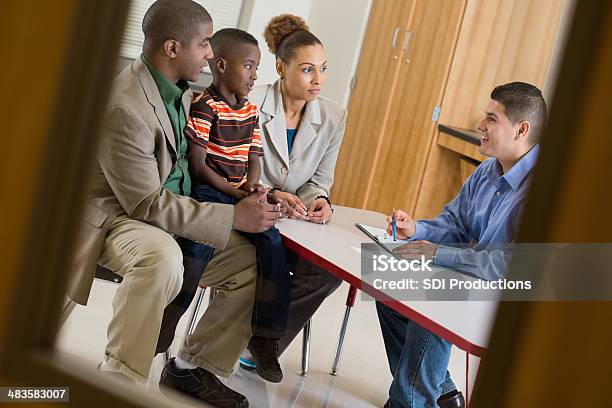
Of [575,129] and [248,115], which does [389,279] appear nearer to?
[248,115]

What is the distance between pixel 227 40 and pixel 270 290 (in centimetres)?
38

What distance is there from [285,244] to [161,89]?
309mm

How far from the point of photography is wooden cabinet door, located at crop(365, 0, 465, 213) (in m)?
0.93

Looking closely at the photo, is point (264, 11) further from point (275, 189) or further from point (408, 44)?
point (275, 189)

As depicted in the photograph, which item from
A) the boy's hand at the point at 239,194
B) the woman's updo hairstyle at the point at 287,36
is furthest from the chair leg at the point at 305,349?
the woman's updo hairstyle at the point at 287,36

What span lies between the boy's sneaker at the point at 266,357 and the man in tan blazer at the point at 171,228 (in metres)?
0.04

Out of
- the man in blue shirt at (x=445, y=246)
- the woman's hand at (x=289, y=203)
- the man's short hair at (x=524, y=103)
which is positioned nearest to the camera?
the man's short hair at (x=524, y=103)

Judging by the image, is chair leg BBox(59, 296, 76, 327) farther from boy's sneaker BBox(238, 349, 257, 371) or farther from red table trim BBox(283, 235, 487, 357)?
boy's sneaker BBox(238, 349, 257, 371)

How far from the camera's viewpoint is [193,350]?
3.83ft

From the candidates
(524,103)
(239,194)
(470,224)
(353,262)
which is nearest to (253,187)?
(239,194)

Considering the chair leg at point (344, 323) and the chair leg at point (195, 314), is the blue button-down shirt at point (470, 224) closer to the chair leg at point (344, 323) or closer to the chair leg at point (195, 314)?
the chair leg at point (344, 323)

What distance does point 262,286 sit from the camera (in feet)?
3.73

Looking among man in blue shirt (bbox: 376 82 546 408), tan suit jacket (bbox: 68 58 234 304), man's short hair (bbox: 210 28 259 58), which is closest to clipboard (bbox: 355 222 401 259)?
man in blue shirt (bbox: 376 82 546 408)

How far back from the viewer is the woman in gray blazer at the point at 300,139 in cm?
105
